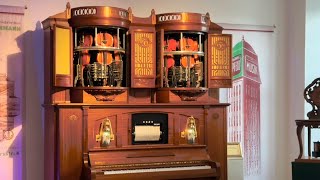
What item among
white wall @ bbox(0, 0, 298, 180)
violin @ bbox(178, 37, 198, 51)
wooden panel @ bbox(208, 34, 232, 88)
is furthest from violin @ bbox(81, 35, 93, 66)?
wooden panel @ bbox(208, 34, 232, 88)

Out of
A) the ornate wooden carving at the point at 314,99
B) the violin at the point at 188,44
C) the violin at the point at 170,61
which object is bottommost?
the ornate wooden carving at the point at 314,99

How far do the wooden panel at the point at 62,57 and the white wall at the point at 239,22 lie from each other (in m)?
0.72

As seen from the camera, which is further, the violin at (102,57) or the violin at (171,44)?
the violin at (171,44)

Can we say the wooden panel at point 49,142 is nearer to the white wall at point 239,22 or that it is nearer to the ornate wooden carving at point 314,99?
the white wall at point 239,22

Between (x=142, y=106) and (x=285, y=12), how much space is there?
2844mm

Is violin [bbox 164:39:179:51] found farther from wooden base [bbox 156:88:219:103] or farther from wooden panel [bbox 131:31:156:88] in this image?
wooden base [bbox 156:88:219:103]

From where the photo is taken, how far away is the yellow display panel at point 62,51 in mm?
5055

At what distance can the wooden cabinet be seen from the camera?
5090 mm

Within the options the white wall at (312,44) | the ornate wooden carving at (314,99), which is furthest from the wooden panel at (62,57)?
the white wall at (312,44)

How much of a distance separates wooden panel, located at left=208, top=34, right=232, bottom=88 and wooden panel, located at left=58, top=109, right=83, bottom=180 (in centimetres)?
155

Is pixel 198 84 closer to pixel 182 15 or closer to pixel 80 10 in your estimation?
pixel 182 15

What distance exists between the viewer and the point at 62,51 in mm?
5094

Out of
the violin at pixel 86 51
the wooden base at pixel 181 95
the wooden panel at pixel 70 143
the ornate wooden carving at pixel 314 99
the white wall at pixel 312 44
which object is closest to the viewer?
the wooden panel at pixel 70 143

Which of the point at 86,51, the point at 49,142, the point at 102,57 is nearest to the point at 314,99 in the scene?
the point at 102,57
